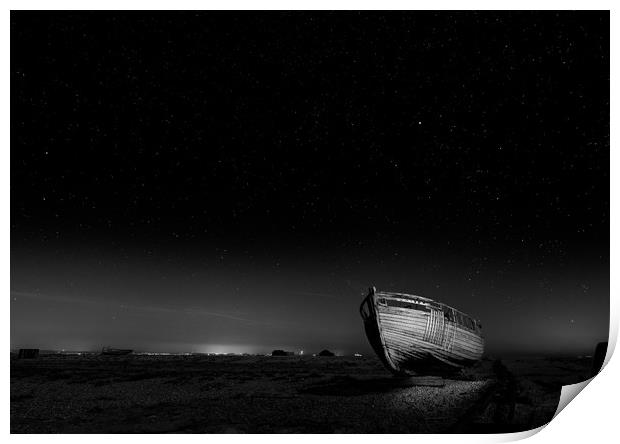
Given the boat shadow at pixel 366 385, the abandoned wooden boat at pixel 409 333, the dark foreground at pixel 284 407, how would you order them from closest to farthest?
the dark foreground at pixel 284 407
the boat shadow at pixel 366 385
the abandoned wooden boat at pixel 409 333

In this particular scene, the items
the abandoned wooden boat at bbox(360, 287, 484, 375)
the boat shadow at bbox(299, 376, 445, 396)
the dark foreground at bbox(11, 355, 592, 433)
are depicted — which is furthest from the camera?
the abandoned wooden boat at bbox(360, 287, 484, 375)

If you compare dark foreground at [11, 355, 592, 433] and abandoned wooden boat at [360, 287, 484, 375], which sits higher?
abandoned wooden boat at [360, 287, 484, 375]

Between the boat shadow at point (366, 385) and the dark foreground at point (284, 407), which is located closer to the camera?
the dark foreground at point (284, 407)

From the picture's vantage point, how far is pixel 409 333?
19391mm

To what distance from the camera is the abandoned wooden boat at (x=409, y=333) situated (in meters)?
19.2

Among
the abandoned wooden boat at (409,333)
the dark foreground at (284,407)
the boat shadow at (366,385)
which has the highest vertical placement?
the abandoned wooden boat at (409,333)

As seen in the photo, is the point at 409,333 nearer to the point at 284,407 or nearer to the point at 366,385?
the point at 366,385

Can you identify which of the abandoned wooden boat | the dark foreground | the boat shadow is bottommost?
the dark foreground

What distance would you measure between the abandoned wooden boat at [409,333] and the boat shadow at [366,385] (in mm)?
575

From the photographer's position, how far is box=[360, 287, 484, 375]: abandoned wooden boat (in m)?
19.2

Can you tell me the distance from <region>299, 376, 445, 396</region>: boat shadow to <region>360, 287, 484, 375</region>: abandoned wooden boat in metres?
0.57

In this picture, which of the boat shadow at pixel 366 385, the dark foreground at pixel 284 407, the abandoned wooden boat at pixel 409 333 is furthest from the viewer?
the abandoned wooden boat at pixel 409 333
